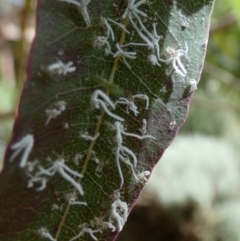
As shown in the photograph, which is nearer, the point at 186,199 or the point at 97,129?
the point at 97,129

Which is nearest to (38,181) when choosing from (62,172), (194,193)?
(62,172)

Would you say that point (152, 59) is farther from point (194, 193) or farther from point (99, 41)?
point (194, 193)

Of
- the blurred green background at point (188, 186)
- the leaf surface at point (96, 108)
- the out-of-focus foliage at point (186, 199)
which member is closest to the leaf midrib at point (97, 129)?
the leaf surface at point (96, 108)

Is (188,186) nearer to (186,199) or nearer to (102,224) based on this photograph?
(186,199)

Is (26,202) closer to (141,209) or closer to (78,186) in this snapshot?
(78,186)

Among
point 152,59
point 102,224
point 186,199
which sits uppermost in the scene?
point 152,59

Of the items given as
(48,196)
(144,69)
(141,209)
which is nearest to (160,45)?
(144,69)

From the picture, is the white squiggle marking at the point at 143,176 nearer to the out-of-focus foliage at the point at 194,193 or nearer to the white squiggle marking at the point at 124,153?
the white squiggle marking at the point at 124,153

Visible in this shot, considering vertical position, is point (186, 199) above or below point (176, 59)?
below

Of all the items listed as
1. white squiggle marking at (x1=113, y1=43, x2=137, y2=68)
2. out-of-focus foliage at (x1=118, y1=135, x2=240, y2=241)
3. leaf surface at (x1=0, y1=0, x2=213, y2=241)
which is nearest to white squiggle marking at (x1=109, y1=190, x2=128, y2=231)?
leaf surface at (x1=0, y1=0, x2=213, y2=241)
